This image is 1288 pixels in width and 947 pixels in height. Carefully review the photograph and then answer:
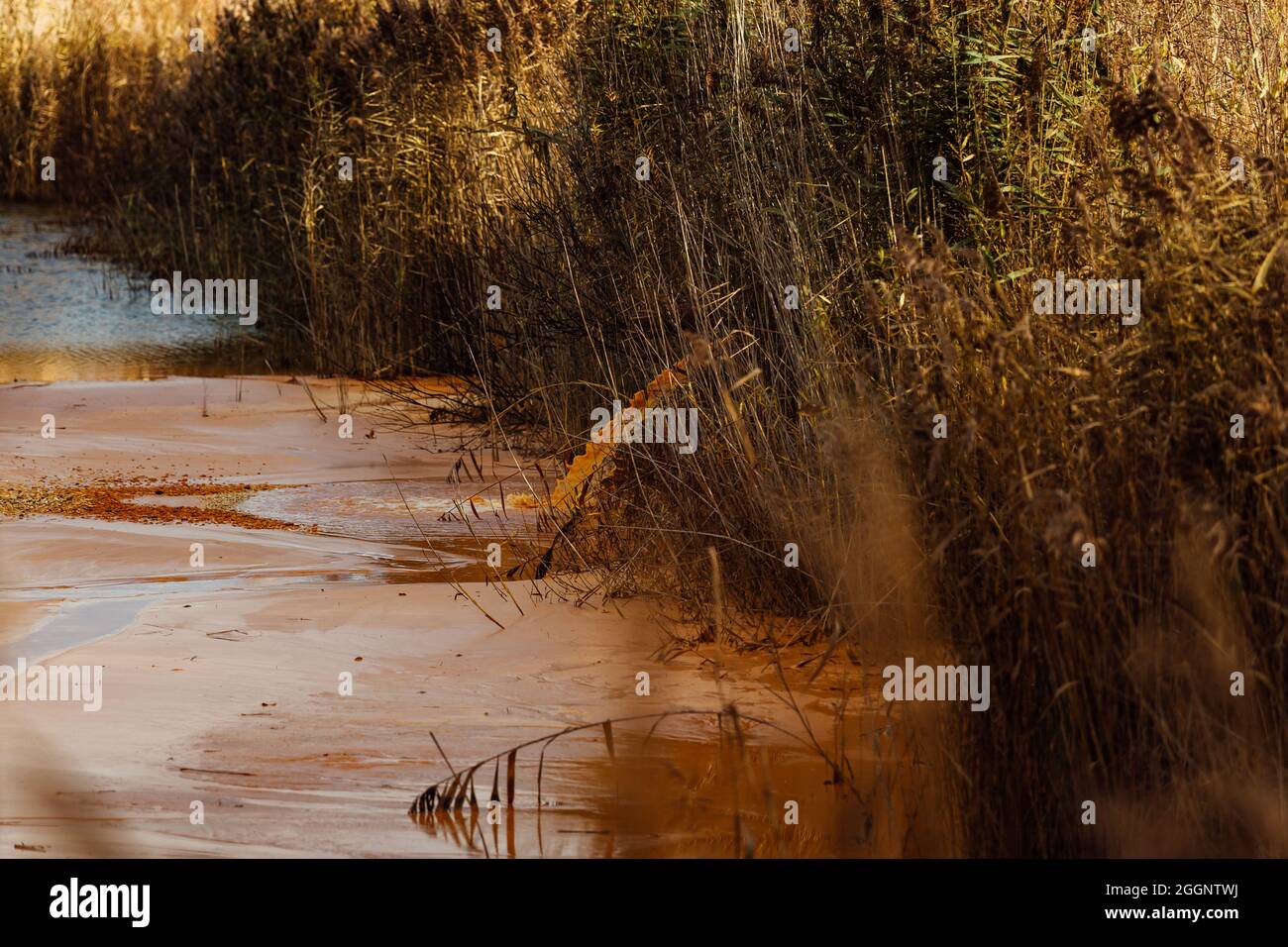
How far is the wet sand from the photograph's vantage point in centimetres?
342

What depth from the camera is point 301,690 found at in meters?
4.34

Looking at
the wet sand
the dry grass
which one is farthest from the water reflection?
the wet sand

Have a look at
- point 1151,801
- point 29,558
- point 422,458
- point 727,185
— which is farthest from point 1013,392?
point 422,458

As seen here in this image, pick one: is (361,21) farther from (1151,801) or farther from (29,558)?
(1151,801)

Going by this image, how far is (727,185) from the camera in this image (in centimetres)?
589

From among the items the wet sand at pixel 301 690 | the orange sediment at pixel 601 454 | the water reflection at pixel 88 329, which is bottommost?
the wet sand at pixel 301 690

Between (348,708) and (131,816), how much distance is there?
0.85m

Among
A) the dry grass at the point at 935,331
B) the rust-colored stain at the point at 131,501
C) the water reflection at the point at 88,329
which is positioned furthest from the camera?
the water reflection at the point at 88,329

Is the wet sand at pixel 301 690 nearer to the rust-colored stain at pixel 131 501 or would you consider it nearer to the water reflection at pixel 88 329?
the rust-colored stain at pixel 131 501

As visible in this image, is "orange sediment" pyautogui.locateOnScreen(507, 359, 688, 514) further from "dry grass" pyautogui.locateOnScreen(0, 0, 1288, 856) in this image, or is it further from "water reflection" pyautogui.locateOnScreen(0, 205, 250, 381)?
"water reflection" pyautogui.locateOnScreen(0, 205, 250, 381)

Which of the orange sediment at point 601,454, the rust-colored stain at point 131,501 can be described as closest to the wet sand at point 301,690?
the rust-colored stain at point 131,501

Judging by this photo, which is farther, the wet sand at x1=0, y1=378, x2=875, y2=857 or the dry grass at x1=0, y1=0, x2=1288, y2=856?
the wet sand at x1=0, y1=378, x2=875, y2=857

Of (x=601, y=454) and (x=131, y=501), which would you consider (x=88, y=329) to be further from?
(x=601, y=454)

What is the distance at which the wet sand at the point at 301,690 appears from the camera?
342cm
